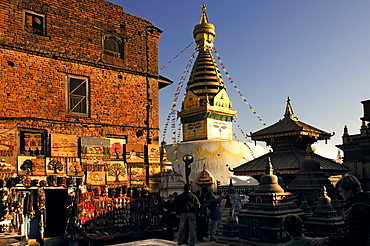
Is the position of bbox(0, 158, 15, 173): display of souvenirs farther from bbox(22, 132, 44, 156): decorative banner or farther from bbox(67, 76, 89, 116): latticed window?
bbox(67, 76, 89, 116): latticed window

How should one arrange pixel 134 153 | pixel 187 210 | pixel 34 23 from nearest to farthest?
pixel 187 210 → pixel 34 23 → pixel 134 153

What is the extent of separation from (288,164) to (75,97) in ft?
50.3

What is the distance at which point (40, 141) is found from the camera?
513 inches

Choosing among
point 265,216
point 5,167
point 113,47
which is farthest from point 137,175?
point 265,216

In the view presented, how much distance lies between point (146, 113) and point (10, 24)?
633cm

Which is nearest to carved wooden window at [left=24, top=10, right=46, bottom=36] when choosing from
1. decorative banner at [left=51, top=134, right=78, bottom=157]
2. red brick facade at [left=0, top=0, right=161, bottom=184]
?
red brick facade at [left=0, top=0, right=161, bottom=184]

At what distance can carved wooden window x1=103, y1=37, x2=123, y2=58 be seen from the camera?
50.2 ft

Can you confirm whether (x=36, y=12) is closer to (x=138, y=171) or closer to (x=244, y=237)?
(x=138, y=171)

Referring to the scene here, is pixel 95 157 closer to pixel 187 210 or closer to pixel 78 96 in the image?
pixel 78 96

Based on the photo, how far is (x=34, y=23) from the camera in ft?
43.8

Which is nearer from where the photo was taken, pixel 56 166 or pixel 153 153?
pixel 56 166

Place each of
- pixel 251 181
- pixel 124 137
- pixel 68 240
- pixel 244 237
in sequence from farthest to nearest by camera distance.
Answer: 1. pixel 251 181
2. pixel 124 137
3. pixel 68 240
4. pixel 244 237

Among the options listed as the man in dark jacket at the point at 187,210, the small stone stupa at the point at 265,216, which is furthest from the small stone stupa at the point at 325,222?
the man in dark jacket at the point at 187,210

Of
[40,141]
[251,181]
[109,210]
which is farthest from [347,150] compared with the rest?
[40,141]
